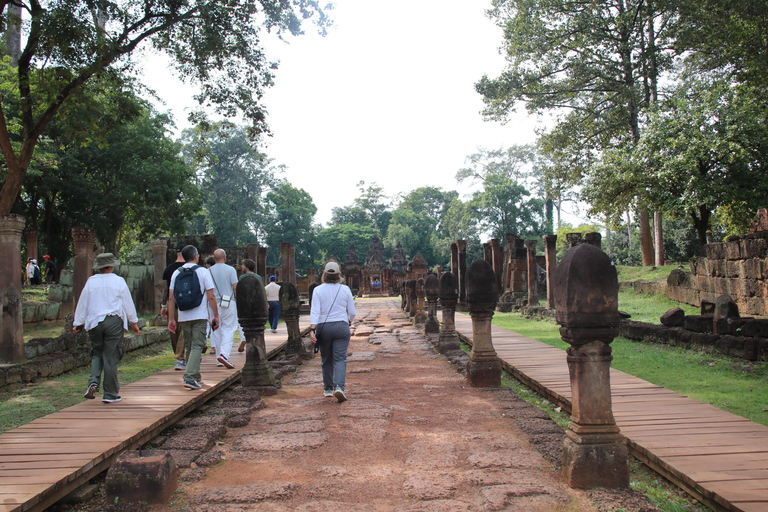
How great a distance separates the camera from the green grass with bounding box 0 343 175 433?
5.36m

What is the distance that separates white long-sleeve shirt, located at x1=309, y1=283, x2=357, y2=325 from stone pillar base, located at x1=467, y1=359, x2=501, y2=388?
5.80 feet

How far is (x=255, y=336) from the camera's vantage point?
672 cm

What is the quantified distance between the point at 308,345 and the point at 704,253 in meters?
10.2

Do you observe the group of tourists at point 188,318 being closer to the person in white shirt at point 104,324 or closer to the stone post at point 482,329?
the person in white shirt at point 104,324

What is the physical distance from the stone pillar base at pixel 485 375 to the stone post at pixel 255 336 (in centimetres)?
246

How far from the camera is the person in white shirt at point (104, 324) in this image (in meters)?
5.21

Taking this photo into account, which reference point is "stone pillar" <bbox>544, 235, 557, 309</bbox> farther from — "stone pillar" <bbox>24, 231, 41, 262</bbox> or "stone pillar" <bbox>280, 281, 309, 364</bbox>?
"stone pillar" <bbox>24, 231, 41, 262</bbox>

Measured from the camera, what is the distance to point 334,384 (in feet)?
19.8

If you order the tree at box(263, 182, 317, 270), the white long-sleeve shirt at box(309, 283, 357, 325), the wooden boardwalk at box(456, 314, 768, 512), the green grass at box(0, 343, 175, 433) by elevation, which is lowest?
the green grass at box(0, 343, 175, 433)

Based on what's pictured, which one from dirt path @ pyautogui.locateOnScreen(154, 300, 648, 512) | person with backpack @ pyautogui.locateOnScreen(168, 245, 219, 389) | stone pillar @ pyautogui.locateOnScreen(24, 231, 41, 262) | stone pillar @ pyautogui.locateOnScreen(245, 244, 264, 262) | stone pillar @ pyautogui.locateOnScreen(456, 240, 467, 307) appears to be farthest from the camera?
stone pillar @ pyautogui.locateOnScreen(456, 240, 467, 307)

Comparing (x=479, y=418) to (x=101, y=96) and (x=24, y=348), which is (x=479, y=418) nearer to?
(x=24, y=348)

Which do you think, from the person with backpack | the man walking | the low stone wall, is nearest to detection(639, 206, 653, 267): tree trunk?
the man walking

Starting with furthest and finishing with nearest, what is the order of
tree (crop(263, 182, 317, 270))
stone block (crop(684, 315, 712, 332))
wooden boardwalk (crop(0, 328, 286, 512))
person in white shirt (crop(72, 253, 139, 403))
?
tree (crop(263, 182, 317, 270)), stone block (crop(684, 315, 712, 332)), person in white shirt (crop(72, 253, 139, 403)), wooden boardwalk (crop(0, 328, 286, 512))

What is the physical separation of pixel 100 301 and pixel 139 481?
8.23 feet
